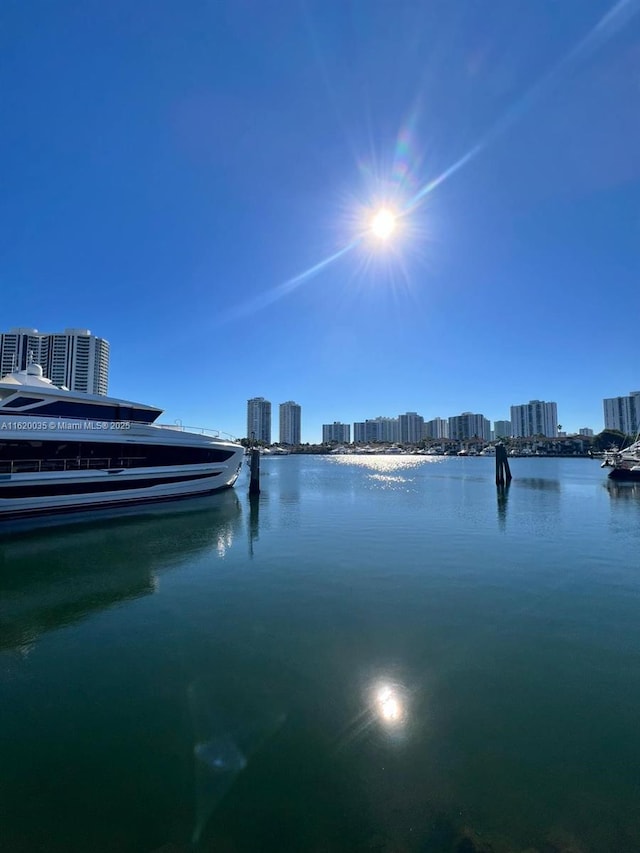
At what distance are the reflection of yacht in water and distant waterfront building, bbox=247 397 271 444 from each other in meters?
169

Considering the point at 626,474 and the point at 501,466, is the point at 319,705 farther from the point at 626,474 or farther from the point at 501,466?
the point at 626,474

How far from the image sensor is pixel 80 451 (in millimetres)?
22219

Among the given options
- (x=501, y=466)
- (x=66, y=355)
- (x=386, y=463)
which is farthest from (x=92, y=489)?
(x=386, y=463)

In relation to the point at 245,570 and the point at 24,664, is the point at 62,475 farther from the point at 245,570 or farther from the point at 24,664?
the point at 24,664

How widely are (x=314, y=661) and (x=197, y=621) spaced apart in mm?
3253

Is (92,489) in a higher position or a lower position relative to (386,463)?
higher

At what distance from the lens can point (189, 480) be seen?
28.9m

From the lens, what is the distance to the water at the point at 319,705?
13.1ft

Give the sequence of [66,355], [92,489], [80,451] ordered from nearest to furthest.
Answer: [80,451], [92,489], [66,355]

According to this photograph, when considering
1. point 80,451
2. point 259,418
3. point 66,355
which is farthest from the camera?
point 259,418

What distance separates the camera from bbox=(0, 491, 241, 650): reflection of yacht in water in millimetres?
9602

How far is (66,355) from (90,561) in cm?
5872

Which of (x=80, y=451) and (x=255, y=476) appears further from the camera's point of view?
(x=255, y=476)

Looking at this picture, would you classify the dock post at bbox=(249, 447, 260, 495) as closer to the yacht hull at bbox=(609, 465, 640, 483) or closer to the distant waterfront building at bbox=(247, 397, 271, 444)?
the yacht hull at bbox=(609, 465, 640, 483)
